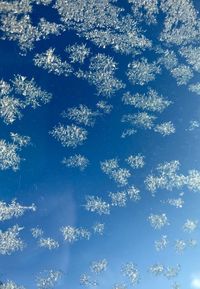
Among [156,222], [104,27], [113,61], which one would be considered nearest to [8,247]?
[156,222]

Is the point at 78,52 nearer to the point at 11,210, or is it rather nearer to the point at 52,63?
the point at 52,63

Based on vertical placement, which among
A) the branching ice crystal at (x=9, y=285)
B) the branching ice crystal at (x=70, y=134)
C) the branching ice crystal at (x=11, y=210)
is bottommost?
the branching ice crystal at (x=9, y=285)

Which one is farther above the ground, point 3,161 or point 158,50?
point 158,50

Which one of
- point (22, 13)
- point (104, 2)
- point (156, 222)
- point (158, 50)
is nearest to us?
point (22, 13)

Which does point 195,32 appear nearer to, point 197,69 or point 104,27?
point 197,69

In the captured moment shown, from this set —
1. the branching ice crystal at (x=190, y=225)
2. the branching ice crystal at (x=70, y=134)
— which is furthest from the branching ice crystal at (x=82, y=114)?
the branching ice crystal at (x=190, y=225)

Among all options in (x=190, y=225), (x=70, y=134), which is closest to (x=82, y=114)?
(x=70, y=134)

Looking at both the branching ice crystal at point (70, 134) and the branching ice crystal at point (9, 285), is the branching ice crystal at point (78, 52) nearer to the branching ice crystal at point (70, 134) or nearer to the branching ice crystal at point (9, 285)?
the branching ice crystal at point (70, 134)
